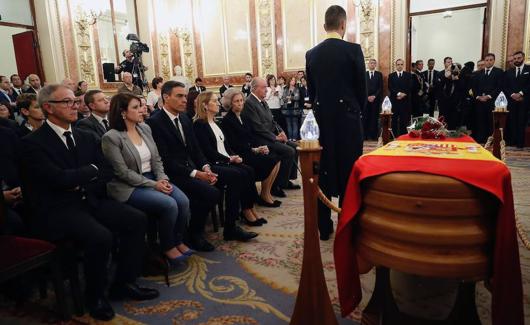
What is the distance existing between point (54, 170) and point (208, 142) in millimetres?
1508

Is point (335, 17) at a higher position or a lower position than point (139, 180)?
higher

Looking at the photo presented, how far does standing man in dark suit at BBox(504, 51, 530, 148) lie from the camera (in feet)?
21.6

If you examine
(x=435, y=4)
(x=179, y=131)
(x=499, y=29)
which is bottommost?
(x=179, y=131)

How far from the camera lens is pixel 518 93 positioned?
658 centimetres

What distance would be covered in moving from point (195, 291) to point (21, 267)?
3.08 ft

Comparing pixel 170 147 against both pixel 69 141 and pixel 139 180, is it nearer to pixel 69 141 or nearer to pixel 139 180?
pixel 139 180

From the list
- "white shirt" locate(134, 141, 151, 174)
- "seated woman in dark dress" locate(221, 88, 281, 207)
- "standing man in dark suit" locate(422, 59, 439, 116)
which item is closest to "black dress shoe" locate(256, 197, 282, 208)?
"seated woman in dark dress" locate(221, 88, 281, 207)

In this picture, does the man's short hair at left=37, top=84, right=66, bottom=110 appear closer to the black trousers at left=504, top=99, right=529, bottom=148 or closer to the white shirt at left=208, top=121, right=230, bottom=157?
the white shirt at left=208, top=121, right=230, bottom=157

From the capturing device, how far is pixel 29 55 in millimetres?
8312

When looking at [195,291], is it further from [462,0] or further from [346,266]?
[462,0]

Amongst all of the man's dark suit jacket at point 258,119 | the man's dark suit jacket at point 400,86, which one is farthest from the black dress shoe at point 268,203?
the man's dark suit jacket at point 400,86

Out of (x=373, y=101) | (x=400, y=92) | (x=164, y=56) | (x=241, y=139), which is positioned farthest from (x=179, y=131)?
(x=164, y=56)

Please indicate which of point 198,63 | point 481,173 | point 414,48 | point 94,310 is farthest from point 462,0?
point 94,310

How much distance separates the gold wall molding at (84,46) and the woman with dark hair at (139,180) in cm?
722
